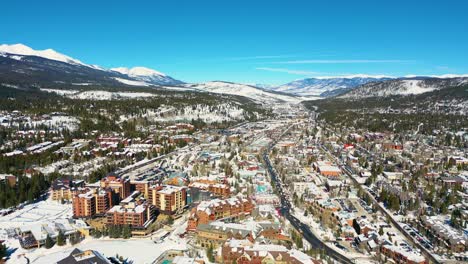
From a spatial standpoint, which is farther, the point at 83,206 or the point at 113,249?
the point at 83,206

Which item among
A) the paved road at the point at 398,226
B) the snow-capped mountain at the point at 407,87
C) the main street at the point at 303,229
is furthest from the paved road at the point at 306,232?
the snow-capped mountain at the point at 407,87

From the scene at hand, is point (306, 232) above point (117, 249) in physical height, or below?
above

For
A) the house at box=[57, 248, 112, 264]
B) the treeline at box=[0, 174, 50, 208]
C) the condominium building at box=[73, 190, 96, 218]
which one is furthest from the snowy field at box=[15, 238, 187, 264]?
the treeline at box=[0, 174, 50, 208]

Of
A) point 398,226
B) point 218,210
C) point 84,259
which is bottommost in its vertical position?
point 398,226

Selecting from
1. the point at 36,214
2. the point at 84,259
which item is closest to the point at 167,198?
the point at 36,214

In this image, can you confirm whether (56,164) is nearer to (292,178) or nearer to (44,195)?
(44,195)

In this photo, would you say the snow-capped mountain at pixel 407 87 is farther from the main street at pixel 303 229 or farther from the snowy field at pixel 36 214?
the snowy field at pixel 36 214

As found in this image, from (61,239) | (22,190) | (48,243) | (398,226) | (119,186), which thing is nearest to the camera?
(48,243)

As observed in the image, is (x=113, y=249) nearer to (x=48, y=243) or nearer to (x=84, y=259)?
(x=84, y=259)
